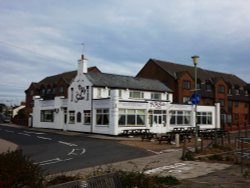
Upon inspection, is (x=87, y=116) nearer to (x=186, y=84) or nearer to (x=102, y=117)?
(x=102, y=117)

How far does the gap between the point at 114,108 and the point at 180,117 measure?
11.6 m

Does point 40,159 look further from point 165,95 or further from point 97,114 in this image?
point 165,95

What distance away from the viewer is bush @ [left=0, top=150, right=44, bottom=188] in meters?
6.42

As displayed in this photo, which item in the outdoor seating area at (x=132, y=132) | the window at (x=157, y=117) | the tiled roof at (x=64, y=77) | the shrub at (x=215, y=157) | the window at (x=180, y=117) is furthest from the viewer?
the tiled roof at (x=64, y=77)

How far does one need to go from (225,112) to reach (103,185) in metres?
57.5

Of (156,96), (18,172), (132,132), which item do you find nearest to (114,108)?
(132,132)

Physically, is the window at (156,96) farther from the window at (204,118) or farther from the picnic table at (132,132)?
the picnic table at (132,132)

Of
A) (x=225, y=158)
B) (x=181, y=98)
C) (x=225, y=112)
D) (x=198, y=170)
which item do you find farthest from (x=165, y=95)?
(x=198, y=170)

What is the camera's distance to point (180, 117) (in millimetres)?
43438

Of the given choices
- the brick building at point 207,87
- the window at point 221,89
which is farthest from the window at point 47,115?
the window at point 221,89

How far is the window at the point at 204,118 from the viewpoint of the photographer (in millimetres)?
46500

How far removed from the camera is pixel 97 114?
37750 mm

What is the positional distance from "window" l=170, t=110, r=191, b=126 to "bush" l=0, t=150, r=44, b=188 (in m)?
35.8

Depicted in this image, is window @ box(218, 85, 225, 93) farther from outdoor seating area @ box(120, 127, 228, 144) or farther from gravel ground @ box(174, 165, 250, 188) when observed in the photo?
gravel ground @ box(174, 165, 250, 188)
